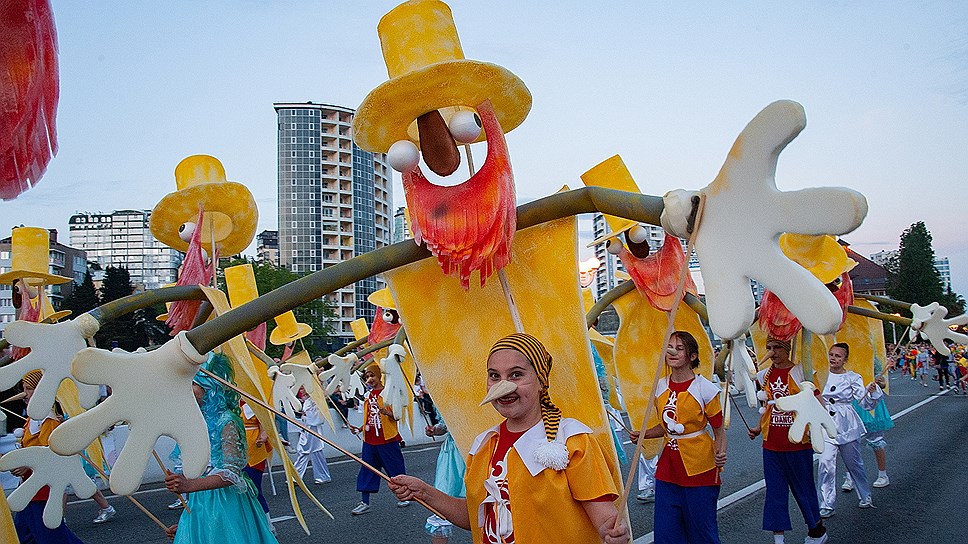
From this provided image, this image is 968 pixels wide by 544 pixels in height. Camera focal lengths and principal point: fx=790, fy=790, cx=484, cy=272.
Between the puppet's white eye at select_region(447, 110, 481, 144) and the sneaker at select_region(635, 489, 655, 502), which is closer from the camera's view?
the puppet's white eye at select_region(447, 110, 481, 144)

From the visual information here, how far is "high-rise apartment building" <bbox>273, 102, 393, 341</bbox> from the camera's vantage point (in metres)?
77.5

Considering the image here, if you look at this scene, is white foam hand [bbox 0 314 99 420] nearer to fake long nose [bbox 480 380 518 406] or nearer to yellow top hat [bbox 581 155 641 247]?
fake long nose [bbox 480 380 518 406]

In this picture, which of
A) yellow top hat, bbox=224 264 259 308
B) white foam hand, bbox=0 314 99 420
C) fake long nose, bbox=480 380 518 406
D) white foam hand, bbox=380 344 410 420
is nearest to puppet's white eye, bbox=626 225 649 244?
white foam hand, bbox=380 344 410 420

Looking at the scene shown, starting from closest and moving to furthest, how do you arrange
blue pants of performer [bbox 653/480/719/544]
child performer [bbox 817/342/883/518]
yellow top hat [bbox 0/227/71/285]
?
blue pants of performer [bbox 653/480/719/544]
yellow top hat [bbox 0/227/71/285]
child performer [bbox 817/342/883/518]

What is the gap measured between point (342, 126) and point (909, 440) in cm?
7383

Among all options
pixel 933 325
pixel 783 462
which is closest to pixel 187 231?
pixel 783 462

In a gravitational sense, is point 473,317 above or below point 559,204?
below

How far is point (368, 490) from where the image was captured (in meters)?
8.02

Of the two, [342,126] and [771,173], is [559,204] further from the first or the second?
[342,126]

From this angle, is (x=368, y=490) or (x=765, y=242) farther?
(x=368, y=490)

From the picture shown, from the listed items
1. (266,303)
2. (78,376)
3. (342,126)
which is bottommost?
(78,376)

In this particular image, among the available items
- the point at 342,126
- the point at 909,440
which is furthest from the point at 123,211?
the point at 909,440

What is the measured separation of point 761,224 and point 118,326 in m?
30.2

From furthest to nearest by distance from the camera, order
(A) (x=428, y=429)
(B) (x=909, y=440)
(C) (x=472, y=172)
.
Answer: (B) (x=909, y=440)
(A) (x=428, y=429)
(C) (x=472, y=172)
